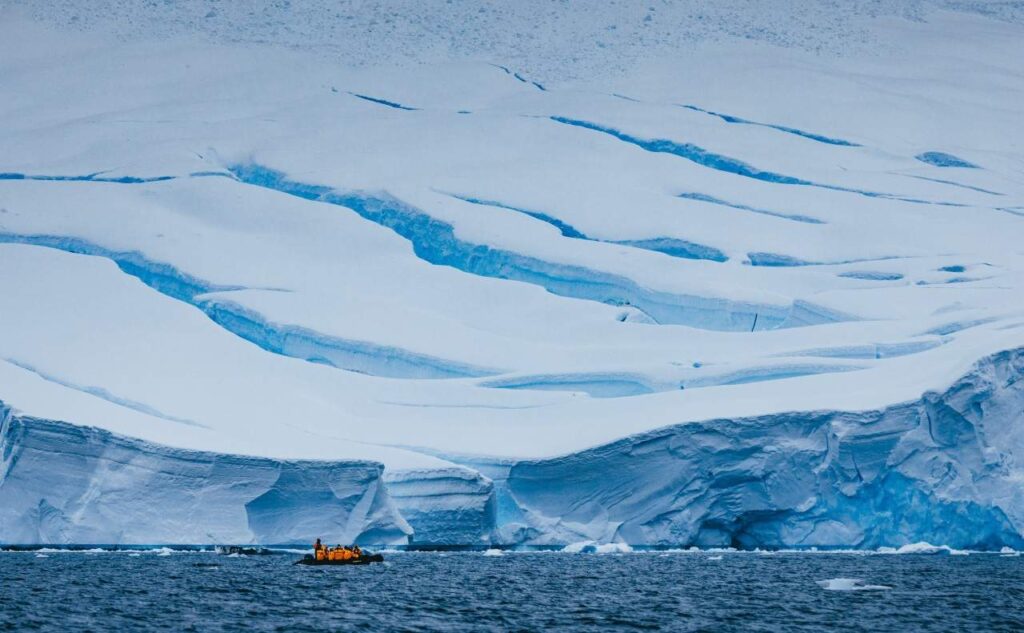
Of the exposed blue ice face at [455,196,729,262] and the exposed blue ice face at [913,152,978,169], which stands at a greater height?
the exposed blue ice face at [913,152,978,169]

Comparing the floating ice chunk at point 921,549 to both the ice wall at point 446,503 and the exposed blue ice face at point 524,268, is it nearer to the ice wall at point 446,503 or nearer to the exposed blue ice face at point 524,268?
the ice wall at point 446,503

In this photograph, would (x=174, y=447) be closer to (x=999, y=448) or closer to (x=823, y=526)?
(x=823, y=526)

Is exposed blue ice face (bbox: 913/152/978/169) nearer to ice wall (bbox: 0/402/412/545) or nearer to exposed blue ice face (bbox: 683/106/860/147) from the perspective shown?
exposed blue ice face (bbox: 683/106/860/147)

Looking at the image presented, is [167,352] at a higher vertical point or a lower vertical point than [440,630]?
lower

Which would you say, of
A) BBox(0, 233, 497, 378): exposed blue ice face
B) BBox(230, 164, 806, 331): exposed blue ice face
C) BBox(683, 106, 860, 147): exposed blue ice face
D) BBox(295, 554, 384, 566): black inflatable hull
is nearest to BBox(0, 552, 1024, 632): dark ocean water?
BBox(295, 554, 384, 566): black inflatable hull

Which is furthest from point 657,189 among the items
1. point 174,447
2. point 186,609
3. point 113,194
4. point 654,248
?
point 186,609
